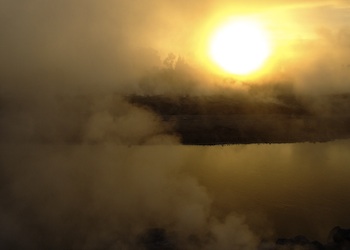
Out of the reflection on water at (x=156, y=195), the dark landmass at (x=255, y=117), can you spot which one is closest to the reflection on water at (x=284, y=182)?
the reflection on water at (x=156, y=195)

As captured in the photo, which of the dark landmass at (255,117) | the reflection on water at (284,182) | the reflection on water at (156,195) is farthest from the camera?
the dark landmass at (255,117)

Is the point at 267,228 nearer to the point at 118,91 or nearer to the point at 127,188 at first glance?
the point at 127,188

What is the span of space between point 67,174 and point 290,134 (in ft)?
23.4

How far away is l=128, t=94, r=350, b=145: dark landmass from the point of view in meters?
13.2

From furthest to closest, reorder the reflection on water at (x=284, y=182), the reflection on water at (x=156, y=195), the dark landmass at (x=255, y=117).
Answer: the dark landmass at (x=255, y=117) → the reflection on water at (x=284, y=182) → the reflection on water at (x=156, y=195)

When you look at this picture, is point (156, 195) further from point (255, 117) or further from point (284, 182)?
point (255, 117)

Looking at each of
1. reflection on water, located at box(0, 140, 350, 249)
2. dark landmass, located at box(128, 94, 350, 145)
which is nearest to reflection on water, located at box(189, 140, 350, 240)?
reflection on water, located at box(0, 140, 350, 249)

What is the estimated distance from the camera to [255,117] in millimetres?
13805

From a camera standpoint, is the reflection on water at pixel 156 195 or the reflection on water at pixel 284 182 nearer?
the reflection on water at pixel 156 195

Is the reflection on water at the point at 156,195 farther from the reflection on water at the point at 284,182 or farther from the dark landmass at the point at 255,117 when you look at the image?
the dark landmass at the point at 255,117

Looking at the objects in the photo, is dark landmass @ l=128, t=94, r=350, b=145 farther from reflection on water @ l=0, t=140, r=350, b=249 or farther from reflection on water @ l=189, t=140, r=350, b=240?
reflection on water @ l=0, t=140, r=350, b=249

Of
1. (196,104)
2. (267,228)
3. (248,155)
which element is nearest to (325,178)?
(248,155)

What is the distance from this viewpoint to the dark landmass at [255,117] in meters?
13.2

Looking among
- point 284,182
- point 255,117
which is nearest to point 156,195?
point 284,182
